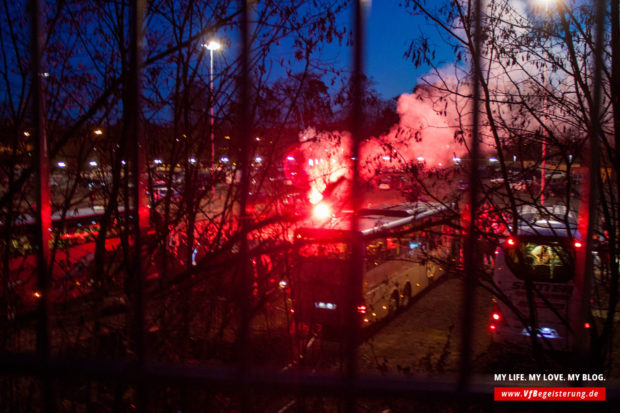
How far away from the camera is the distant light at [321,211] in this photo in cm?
409

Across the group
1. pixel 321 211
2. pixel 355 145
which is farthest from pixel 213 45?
pixel 355 145

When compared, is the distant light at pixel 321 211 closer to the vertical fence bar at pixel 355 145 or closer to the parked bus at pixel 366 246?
the parked bus at pixel 366 246

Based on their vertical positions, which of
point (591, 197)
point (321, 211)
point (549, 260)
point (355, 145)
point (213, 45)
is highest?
point (213, 45)

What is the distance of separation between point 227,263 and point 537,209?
8.72ft

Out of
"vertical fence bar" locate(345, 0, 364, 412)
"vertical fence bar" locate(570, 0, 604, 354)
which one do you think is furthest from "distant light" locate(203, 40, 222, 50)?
"vertical fence bar" locate(570, 0, 604, 354)

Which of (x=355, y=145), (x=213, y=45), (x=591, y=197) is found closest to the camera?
(x=355, y=145)

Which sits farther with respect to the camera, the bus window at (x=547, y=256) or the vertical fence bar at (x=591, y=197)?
the bus window at (x=547, y=256)

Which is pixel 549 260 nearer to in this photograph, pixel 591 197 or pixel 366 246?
pixel 366 246

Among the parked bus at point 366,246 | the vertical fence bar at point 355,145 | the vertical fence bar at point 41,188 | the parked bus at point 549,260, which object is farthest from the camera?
the parked bus at point 366,246

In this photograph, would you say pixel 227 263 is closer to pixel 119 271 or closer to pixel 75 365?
pixel 119 271

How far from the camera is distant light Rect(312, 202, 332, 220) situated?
161 inches

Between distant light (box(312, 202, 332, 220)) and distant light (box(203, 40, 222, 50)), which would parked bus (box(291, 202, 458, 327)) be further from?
distant light (box(203, 40, 222, 50))

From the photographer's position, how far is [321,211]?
418 cm

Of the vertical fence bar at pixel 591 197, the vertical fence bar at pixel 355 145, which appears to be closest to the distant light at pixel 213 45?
the vertical fence bar at pixel 355 145
